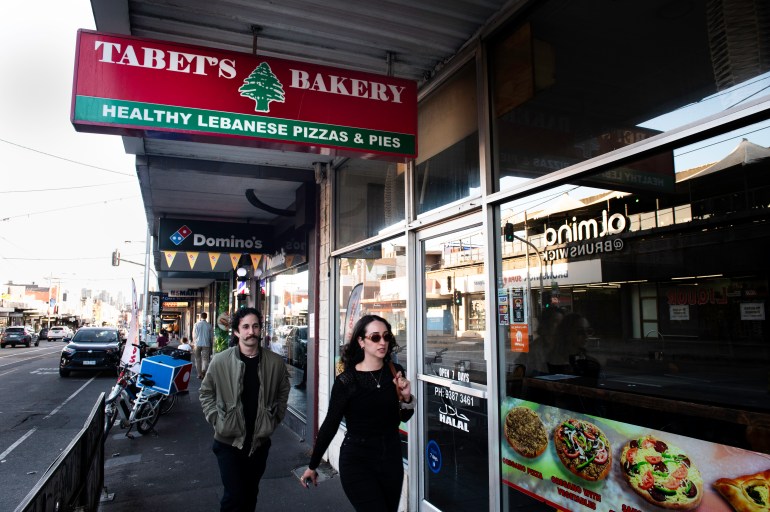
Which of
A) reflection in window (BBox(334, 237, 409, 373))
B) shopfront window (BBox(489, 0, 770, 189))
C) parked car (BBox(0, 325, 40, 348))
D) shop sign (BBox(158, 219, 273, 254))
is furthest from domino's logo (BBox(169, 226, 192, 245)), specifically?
Result: parked car (BBox(0, 325, 40, 348))

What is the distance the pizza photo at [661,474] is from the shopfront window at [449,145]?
2.02 m

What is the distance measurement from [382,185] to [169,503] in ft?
12.8

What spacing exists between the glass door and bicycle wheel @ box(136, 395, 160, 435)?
5.59 m

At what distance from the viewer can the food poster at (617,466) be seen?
2.21 meters

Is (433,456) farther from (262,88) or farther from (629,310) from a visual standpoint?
(262,88)

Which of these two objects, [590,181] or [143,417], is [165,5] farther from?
[143,417]

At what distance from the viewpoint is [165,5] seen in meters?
3.60

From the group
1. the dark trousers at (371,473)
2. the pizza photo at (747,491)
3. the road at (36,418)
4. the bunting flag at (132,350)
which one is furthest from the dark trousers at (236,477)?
the bunting flag at (132,350)

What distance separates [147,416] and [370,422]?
6.59 meters

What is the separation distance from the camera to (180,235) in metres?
9.04

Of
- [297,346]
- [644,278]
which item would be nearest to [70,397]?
[297,346]

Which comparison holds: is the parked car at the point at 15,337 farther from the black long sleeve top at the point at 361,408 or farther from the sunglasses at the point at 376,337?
the sunglasses at the point at 376,337

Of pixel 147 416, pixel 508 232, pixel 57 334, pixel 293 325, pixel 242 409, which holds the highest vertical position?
pixel 508 232

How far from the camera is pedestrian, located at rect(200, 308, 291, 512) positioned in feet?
12.0
